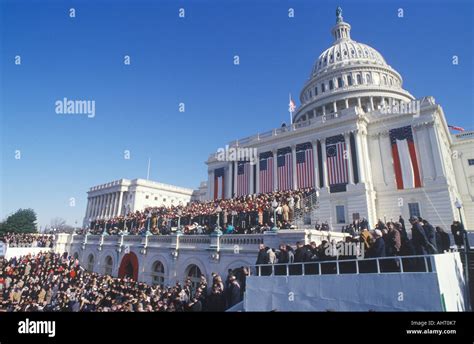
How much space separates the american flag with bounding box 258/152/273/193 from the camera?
4281 cm

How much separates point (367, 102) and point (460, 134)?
1738 centimetres

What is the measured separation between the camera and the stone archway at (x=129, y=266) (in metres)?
25.4

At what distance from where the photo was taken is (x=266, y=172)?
43781 mm

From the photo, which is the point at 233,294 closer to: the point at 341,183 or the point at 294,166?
the point at 341,183

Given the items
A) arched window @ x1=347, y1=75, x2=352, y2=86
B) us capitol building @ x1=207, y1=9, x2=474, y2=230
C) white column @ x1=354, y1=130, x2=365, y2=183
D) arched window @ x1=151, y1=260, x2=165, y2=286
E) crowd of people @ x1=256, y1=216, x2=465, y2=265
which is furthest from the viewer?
arched window @ x1=347, y1=75, x2=352, y2=86

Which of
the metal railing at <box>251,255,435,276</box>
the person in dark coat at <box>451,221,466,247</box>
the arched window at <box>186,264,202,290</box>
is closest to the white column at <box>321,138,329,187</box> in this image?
the arched window at <box>186,264,202,290</box>

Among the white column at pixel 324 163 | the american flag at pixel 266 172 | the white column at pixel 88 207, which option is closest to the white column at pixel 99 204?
the white column at pixel 88 207

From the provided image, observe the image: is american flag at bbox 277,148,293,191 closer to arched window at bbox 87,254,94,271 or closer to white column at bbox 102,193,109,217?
arched window at bbox 87,254,94,271

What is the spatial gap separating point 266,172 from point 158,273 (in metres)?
25.0

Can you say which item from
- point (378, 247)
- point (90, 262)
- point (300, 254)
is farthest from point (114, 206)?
point (378, 247)

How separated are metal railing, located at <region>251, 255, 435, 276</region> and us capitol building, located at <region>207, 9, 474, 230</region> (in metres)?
21.8

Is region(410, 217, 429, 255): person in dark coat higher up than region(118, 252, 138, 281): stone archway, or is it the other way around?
region(410, 217, 429, 255): person in dark coat
